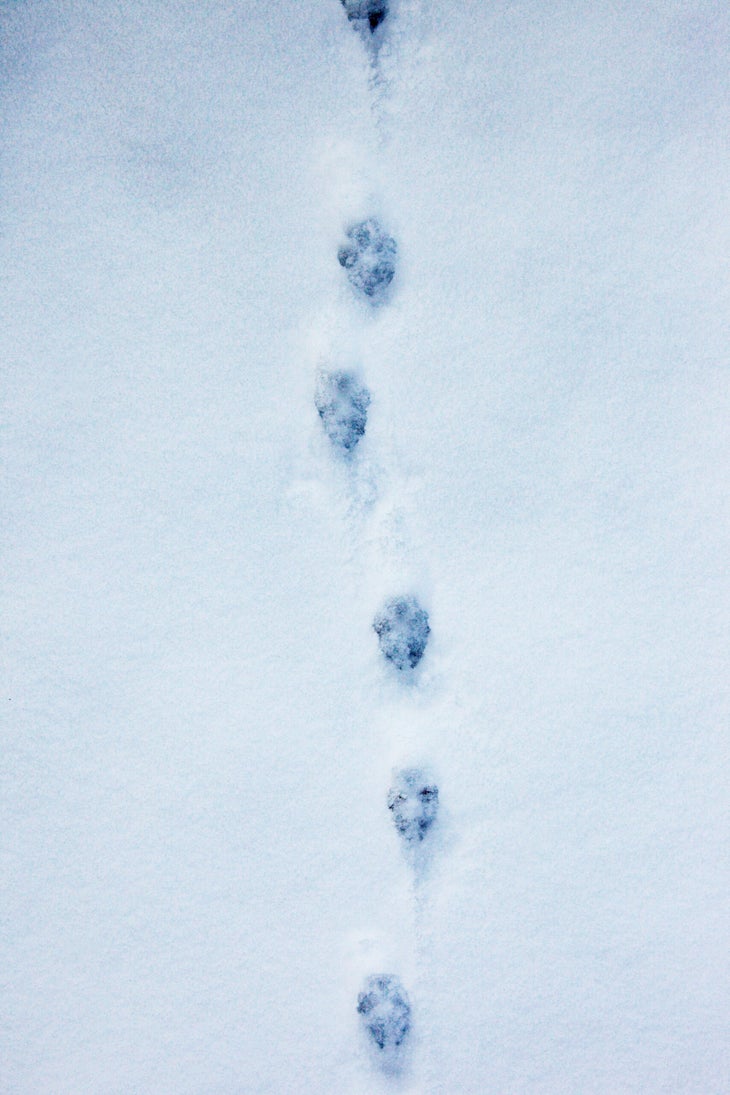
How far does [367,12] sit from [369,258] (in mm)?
457

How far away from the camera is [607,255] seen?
122cm

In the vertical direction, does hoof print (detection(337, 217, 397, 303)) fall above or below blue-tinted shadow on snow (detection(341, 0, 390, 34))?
below

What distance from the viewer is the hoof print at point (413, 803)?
117 cm

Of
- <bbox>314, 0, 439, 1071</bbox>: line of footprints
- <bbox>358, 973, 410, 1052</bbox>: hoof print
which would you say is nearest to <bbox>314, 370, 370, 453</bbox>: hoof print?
<bbox>314, 0, 439, 1071</bbox>: line of footprints

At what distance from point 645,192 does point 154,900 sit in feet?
5.18

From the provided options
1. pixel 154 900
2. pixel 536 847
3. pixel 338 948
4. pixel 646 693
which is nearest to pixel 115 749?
pixel 154 900

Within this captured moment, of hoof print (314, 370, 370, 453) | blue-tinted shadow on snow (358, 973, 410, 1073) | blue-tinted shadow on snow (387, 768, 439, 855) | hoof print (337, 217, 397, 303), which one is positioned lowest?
blue-tinted shadow on snow (358, 973, 410, 1073)

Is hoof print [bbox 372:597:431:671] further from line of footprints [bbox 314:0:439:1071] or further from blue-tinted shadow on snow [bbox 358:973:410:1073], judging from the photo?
blue-tinted shadow on snow [bbox 358:973:410:1073]

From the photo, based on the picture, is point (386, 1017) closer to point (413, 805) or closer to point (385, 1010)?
point (385, 1010)

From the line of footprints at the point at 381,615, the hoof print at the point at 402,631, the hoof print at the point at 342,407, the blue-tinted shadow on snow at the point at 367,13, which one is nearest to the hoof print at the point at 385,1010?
the line of footprints at the point at 381,615

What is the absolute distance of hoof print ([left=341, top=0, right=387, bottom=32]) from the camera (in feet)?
3.99

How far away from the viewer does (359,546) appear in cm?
122

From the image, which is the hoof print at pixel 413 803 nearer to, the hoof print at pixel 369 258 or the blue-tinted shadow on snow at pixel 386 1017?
the blue-tinted shadow on snow at pixel 386 1017

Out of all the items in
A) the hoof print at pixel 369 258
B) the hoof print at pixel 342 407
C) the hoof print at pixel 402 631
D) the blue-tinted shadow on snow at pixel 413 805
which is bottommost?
the blue-tinted shadow on snow at pixel 413 805
